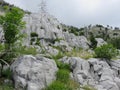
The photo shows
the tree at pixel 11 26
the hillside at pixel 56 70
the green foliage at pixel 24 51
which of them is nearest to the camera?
the hillside at pixel 56 70

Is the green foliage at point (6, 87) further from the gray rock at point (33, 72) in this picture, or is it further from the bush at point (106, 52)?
the bush at point (106, 52)

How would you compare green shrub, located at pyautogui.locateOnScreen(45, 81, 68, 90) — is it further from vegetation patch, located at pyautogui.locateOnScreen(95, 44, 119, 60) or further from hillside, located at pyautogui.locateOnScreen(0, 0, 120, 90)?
vegetation patch, located at pyautogui.locateOnScreen(95, 44, 119, 60)

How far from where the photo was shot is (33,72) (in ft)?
67.6

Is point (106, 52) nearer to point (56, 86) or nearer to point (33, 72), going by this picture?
point (56, 86)

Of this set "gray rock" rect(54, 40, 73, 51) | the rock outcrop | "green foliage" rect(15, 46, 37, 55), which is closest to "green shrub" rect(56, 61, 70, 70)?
the rock outcrop

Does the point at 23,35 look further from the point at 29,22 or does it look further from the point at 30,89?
the point at 29,22

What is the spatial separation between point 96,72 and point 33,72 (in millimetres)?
5846

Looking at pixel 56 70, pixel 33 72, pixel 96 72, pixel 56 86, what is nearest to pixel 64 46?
pixel 96 72

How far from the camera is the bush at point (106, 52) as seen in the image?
26250 mm

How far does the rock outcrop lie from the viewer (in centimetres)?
2275

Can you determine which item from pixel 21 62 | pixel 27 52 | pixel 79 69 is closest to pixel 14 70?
pixel 21 62

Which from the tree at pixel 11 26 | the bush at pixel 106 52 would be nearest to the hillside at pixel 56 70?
the bush at pixel 106 52

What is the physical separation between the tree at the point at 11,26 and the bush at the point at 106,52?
6883mm

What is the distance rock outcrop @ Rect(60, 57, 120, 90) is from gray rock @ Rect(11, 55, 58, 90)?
2.23 m
